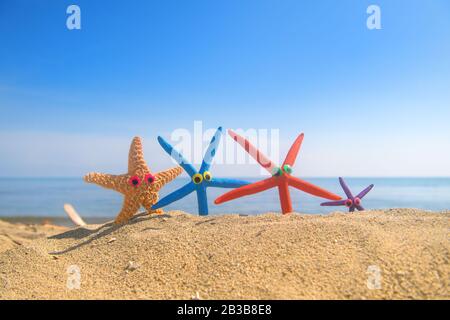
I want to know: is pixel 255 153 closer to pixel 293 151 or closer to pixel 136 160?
pixel 293 151

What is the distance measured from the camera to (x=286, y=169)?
6008 mm

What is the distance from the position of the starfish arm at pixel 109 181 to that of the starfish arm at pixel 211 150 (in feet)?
5.71

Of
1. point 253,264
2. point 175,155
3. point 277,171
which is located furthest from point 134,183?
point 253,264

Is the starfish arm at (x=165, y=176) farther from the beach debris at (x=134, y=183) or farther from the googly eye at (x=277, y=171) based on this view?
the googly eye at (x=277, y=171)

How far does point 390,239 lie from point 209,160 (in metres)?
3.96

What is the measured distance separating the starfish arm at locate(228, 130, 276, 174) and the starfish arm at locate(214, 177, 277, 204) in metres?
0.28

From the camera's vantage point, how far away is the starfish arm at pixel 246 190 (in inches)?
213

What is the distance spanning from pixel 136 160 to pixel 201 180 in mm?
1546

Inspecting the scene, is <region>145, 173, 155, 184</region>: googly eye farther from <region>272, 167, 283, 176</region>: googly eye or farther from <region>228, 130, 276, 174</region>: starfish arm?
<region>272, 167, 283, 176</region>: googly eye

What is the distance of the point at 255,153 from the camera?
611 centimetres

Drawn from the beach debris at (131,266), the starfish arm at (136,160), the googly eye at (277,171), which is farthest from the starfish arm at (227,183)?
the beach debris at (131,266)
